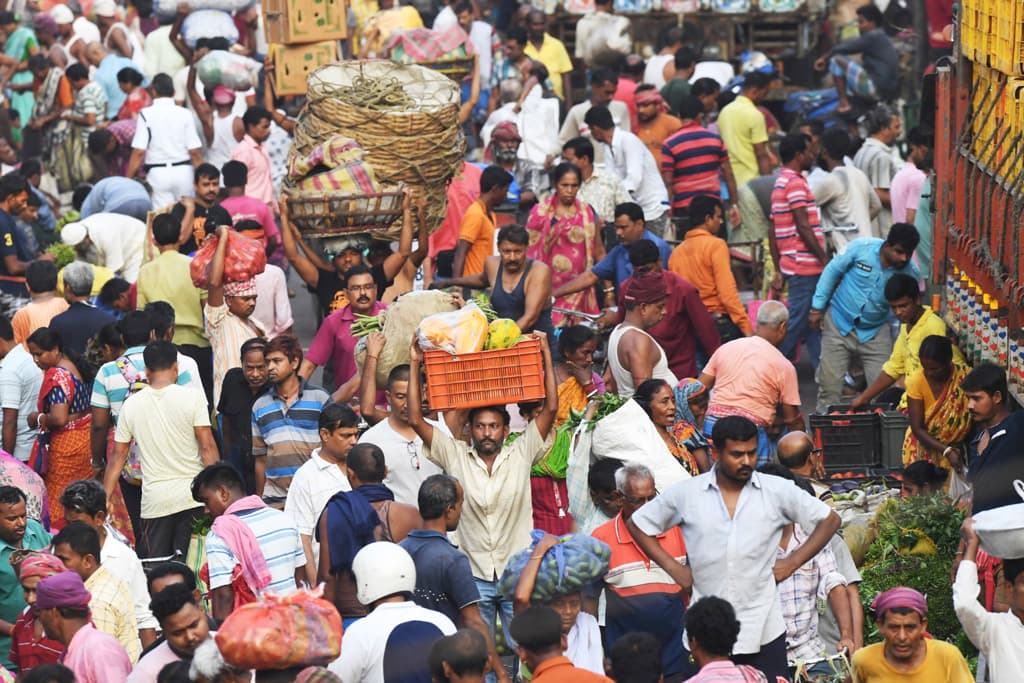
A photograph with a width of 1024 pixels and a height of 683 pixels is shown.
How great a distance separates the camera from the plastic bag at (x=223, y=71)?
1856 cm

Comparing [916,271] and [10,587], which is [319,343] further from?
[916,271]

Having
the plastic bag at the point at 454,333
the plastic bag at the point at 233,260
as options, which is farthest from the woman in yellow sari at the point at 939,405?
the plastic bag at the point at 233,260

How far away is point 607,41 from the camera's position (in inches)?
813

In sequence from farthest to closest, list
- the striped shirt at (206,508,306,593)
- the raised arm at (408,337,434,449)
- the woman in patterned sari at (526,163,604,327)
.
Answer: the woman in patterned sari at (526,163,604,327) → the raised arm at (408,337,434,449) → the striped shirt at (206,508,306,593)

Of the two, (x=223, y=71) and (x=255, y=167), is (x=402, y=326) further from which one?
(x=223, y=71)

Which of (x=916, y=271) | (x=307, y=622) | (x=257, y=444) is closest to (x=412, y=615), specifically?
(x=307, y=622)

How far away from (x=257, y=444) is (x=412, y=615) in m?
3.35

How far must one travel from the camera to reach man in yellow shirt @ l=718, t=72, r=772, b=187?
53.9 feet

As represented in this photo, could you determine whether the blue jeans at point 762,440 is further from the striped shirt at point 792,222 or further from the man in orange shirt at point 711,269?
the striped shirt at point 792,222

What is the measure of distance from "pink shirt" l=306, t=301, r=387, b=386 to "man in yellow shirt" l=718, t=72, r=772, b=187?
600cm

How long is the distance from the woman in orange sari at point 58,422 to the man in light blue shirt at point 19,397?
102 millimetres

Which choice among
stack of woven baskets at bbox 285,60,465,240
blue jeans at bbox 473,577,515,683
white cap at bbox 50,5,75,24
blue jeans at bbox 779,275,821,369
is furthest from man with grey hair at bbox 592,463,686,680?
white cap at bbox 50,5,75,24

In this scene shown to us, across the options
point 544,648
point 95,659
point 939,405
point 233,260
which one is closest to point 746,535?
point 544,648

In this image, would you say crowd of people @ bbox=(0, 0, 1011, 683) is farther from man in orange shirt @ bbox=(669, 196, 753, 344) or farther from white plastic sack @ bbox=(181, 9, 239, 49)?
white plastic sack @ bbox=(181, 9, 239, 49)
